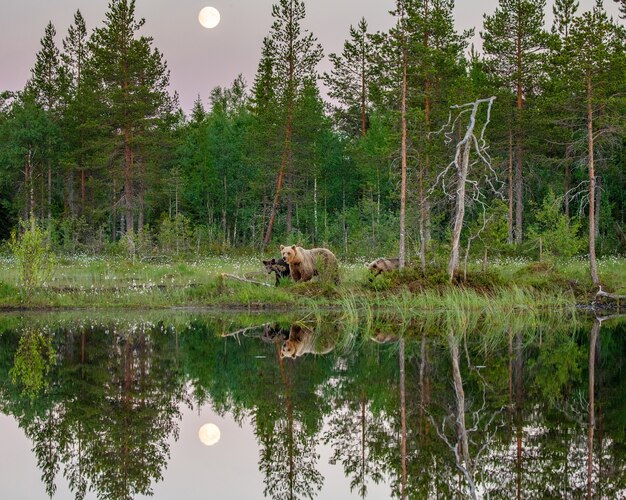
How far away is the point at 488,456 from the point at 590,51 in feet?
69.9

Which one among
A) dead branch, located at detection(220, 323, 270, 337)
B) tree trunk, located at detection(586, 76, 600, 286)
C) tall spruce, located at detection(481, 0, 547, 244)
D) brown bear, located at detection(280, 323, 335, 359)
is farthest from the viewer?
tall spruce, located at detection(481, 0, 547, 244)

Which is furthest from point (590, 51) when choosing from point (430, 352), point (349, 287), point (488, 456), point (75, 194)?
point (75, 194)

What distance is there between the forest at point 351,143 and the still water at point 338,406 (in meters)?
Answer: 11.2

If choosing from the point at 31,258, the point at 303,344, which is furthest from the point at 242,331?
the point at 31,258

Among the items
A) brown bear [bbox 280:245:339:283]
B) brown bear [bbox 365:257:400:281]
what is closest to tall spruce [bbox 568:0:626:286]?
brown bear [bbox 365:257:400:281]

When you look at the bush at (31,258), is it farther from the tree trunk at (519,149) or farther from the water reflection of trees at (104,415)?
the tree trunk at (519,149)

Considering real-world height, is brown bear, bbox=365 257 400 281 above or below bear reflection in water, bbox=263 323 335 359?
above

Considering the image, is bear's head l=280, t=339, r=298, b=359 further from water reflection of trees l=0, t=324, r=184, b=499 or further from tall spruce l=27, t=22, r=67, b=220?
tall spruce l=27, t=22, r=67, b=220

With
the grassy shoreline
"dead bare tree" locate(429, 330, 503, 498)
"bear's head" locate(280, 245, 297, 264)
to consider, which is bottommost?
"dead bare tree" locate(429, 330, 503, 498)

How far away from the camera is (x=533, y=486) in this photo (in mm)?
6676

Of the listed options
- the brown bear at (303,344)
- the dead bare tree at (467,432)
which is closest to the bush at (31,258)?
the brown bear at (303,344)

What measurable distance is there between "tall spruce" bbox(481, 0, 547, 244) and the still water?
2650cm

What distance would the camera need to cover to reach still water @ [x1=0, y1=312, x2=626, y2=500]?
23.1 ft

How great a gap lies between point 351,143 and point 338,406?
153 ft
